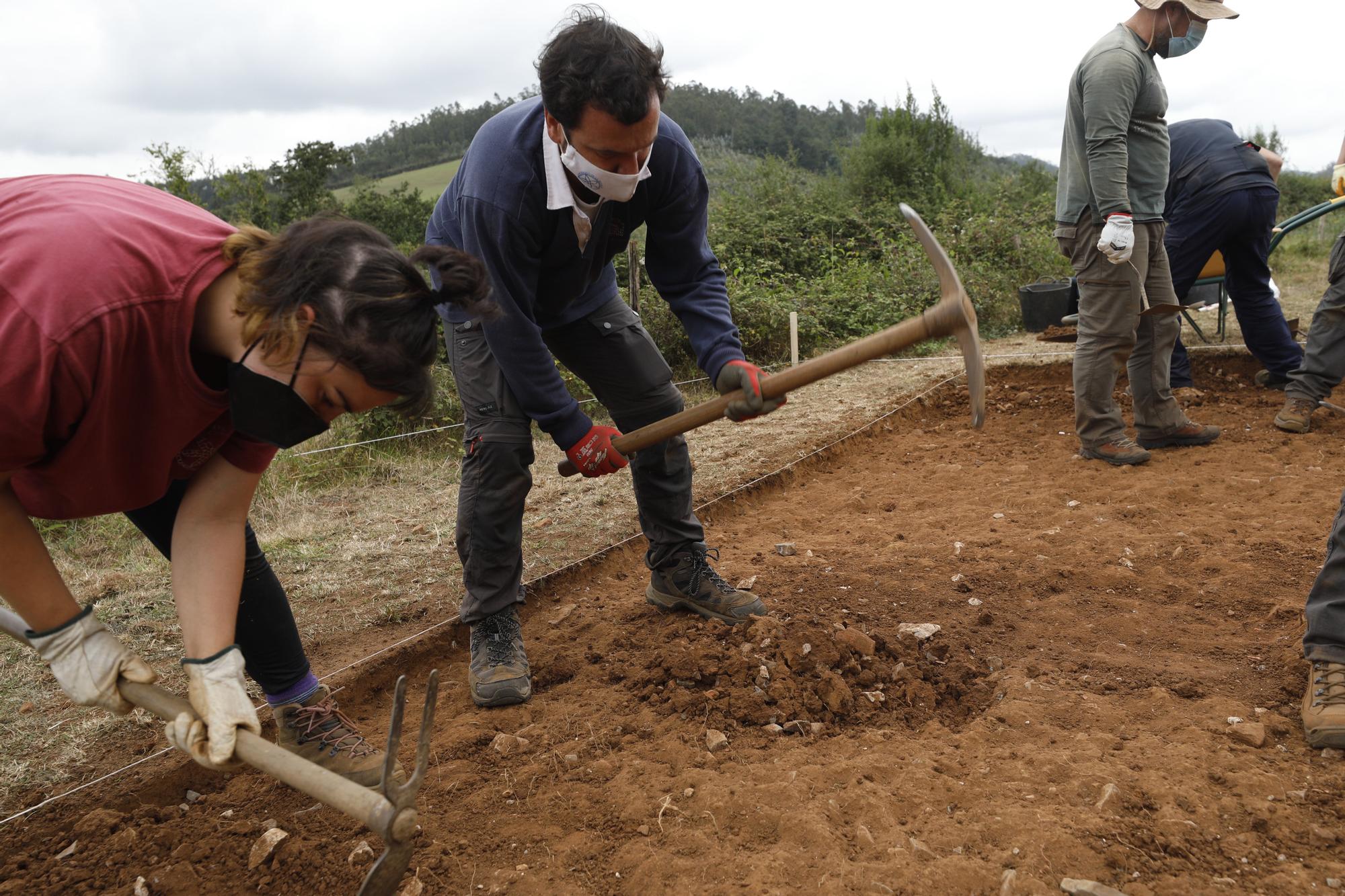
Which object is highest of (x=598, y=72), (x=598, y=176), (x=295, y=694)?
(x=598, y=72)

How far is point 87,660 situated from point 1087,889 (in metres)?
2.10

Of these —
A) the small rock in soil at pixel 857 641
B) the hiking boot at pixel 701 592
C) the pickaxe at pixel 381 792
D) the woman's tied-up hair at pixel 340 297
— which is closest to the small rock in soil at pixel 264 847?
the pickaxe at pixel 381 792

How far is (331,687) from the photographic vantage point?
2980 mm

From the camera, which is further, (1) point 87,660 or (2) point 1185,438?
(2) point 1185,438

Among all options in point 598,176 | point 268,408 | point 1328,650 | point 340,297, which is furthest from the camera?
point 598,176

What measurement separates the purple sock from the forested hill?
35098 millimetres

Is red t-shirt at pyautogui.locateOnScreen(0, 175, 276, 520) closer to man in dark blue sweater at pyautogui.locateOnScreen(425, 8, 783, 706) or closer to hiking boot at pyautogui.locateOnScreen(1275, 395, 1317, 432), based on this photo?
man in dark blue sweater at pyautogui.locateOnScreen(425, 8, 783, 706)

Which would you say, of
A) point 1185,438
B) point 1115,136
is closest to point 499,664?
point 1115,136

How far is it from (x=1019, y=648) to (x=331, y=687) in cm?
224

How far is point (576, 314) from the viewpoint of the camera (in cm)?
292

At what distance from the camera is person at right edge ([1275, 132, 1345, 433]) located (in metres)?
4.59

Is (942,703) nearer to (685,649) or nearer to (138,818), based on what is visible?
(685,649)

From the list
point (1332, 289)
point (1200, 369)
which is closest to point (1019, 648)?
point (1332, 289)

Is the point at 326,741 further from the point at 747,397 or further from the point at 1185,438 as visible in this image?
the point at 1185,438
